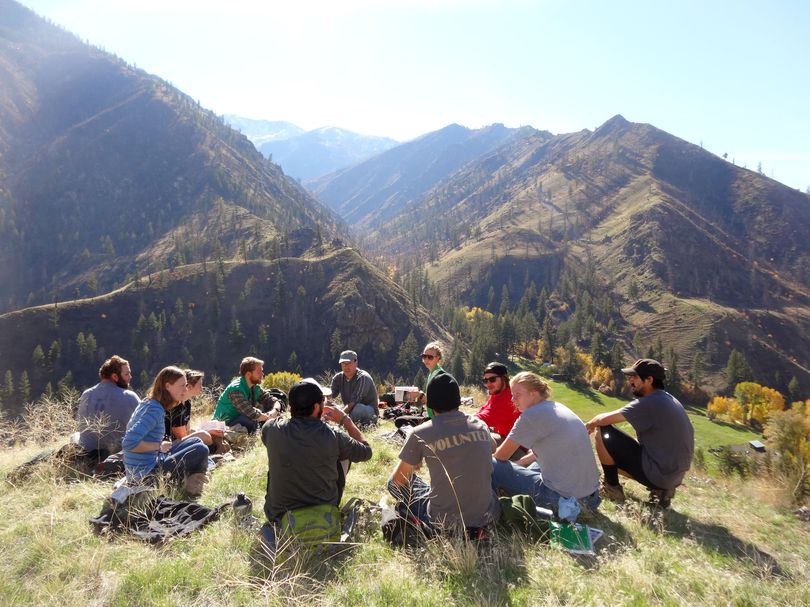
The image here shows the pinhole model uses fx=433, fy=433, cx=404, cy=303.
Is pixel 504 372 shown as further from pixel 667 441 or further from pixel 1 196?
pixel 1 196

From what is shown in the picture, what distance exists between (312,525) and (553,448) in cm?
305

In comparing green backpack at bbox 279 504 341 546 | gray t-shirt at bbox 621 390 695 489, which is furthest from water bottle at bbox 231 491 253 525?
gray t-shirt at bbox 621 390 695 489

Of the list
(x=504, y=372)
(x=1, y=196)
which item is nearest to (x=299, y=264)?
(x=504, y=372)

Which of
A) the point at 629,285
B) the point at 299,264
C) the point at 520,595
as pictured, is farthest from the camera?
the point at 629,285

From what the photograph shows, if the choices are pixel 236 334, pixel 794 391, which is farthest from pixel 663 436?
pixel 794 391

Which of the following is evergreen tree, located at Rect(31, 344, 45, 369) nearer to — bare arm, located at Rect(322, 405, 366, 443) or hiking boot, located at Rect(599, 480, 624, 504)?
bare arm, located at Rect(322, 405, 366, 443)

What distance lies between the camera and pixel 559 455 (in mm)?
5492

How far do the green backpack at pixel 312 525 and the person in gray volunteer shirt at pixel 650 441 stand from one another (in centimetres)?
413

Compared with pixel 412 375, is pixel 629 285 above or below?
above

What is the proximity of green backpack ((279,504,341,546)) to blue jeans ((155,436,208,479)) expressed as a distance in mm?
2134

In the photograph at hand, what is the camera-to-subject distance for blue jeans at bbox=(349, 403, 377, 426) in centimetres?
991

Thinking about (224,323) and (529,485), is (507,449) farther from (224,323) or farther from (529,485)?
(224,323)

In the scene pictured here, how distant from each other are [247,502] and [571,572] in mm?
3838

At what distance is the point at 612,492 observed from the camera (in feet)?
21.3
